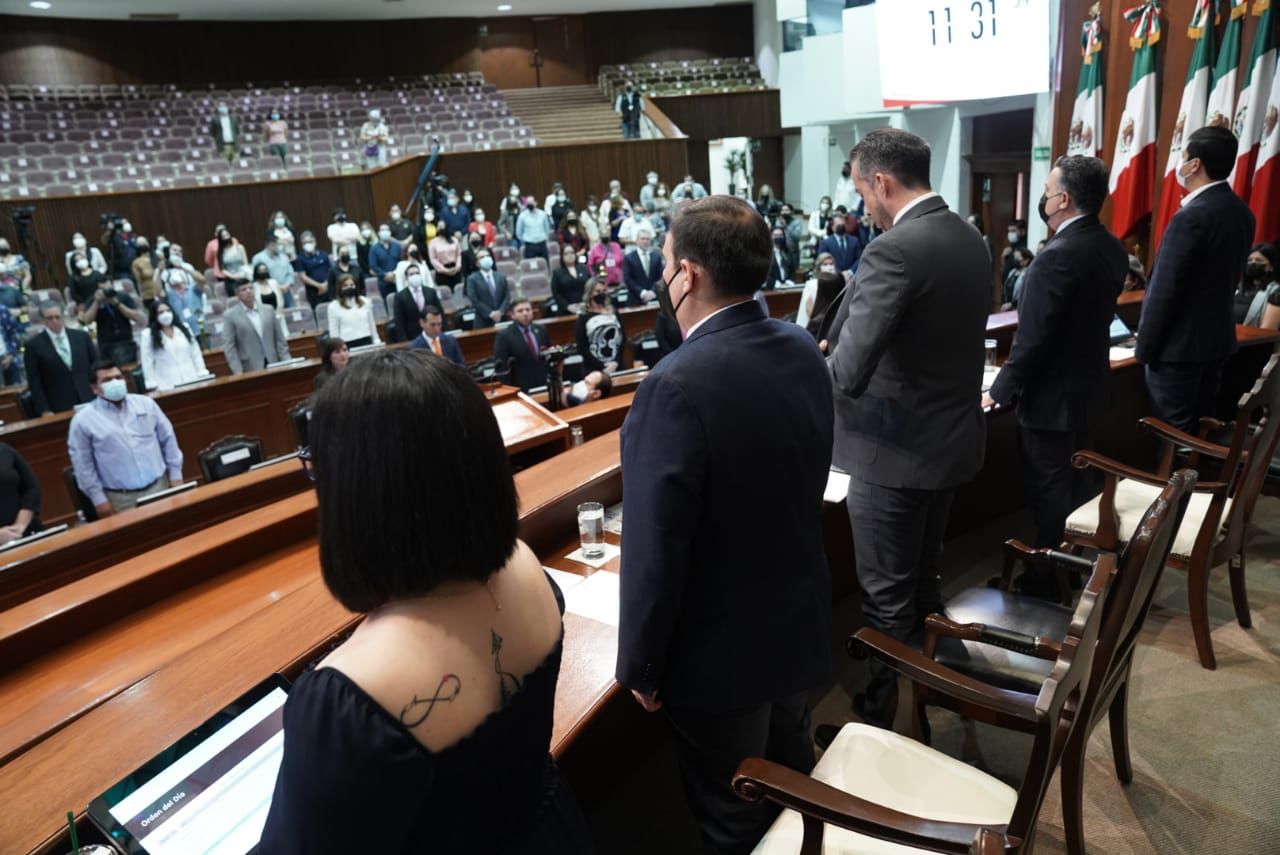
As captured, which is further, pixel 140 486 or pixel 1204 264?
pixel 140 486

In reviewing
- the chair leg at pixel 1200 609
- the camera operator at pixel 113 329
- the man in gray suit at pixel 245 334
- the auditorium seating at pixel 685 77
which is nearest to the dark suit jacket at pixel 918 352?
the chair leg at pixel 1200 609

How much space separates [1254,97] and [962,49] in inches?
80.5

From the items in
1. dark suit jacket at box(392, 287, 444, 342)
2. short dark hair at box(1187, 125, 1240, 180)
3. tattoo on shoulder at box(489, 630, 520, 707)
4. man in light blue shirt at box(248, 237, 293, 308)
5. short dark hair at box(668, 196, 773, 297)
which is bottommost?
dark suit jacket at box(392, 287, 444, 342)

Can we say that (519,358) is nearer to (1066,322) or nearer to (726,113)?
(1066,322)

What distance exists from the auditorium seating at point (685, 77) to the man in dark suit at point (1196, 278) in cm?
1408

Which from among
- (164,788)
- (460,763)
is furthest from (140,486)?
(460,763)

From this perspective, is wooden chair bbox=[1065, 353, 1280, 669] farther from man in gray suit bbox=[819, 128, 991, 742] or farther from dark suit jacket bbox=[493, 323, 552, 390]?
dark suit jacket bbox=[493, 323, 552, 390]

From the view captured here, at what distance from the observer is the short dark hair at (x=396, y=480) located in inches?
33.3

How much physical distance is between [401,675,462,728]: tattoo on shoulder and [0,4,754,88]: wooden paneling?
17.7 meters

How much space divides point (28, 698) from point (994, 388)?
269cm

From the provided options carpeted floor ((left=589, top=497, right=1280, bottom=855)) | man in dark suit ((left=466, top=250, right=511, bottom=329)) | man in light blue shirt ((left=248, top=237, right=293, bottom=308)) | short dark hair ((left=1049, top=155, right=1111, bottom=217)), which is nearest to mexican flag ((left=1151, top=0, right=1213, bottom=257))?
short dark hair ((left=1049, top=155, right=1111, bottom=217))

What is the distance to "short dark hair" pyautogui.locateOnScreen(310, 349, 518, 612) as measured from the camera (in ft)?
2.78

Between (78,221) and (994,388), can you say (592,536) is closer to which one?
(994,388)

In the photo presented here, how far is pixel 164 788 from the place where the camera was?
3.49 ft
